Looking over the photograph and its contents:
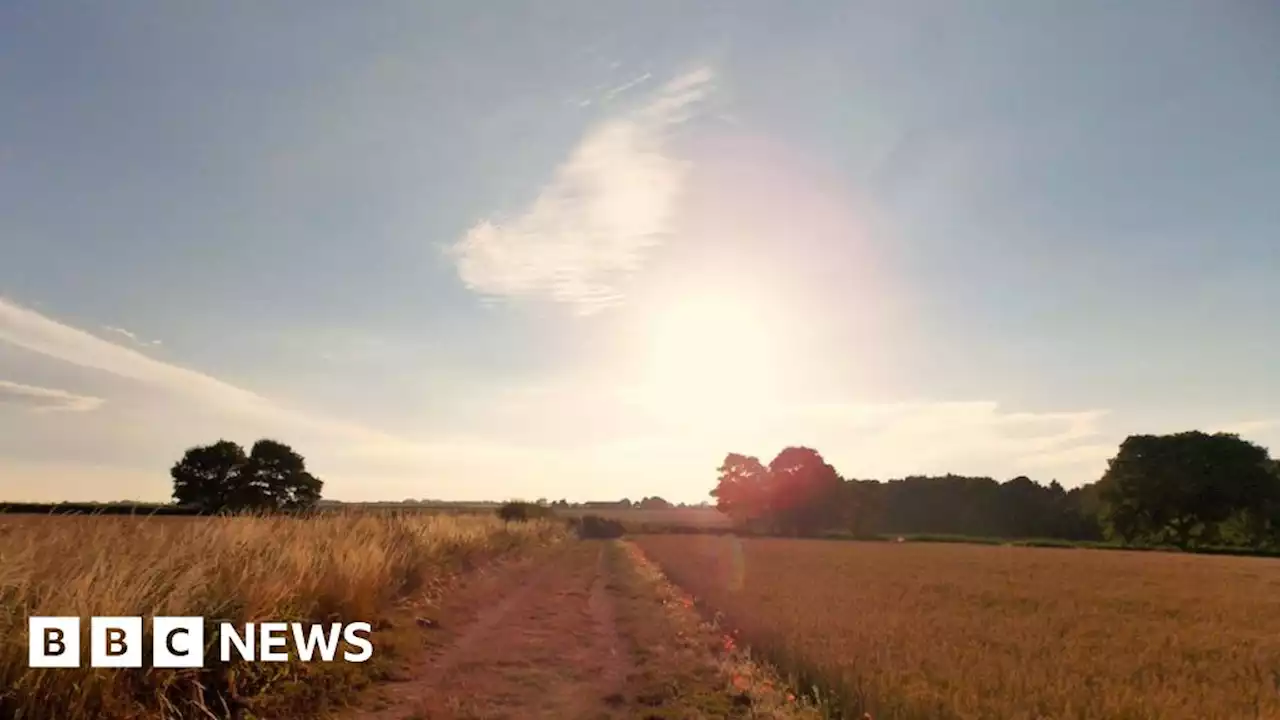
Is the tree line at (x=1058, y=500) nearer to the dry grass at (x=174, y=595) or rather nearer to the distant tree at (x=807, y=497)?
the distant tree at (x=807, y=497)

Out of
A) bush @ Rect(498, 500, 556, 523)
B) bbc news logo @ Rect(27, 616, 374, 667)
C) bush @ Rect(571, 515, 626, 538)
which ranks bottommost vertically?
bush @ Rect(571, 515, 626, 538)

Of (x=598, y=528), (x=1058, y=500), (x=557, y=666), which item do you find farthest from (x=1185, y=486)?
(x=557, y=666)

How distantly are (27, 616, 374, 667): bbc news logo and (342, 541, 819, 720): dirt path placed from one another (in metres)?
1.21

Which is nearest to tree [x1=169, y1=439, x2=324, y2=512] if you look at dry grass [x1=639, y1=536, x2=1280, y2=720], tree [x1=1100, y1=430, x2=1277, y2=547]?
dry grass [x1=639, y1=536, x2=1280, y2=720]

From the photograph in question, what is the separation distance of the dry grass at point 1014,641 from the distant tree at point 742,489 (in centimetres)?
8411

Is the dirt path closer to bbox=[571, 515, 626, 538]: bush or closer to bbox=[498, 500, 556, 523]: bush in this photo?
bbox=[498, 500, 556, 523]: bush

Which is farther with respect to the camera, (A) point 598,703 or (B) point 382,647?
(B) point 382,647

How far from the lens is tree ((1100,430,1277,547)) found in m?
79.8

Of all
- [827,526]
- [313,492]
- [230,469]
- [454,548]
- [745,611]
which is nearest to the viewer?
[745,611]

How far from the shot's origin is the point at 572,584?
2789cm

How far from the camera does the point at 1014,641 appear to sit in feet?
50.2

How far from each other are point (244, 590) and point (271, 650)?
85 centimetres

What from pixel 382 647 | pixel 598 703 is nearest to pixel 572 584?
pixel 382 647

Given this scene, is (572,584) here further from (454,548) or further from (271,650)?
(271,650)
